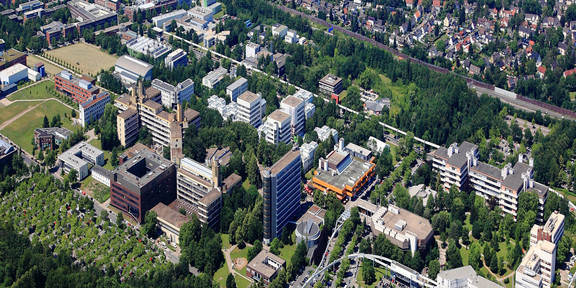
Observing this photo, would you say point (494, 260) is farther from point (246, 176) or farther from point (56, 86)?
point (56, 86)

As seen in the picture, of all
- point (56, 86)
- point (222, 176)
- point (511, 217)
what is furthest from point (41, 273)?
point (511, 217)

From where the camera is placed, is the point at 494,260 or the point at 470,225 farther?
the point at 470,225

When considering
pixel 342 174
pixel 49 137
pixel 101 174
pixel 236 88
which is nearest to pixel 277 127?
A: pixel 342 174

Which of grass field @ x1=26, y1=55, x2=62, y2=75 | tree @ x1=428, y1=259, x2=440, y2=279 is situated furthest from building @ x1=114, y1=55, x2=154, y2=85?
tree @ x1=428, y1=259, x2=440, y2=279

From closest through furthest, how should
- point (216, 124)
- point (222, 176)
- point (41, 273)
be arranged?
point (41, 273) → point (222, 176) → point (216, 124)

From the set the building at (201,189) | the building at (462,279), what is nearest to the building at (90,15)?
the building at (201,189)

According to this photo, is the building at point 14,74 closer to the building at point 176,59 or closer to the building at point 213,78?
the building at point 176,59
